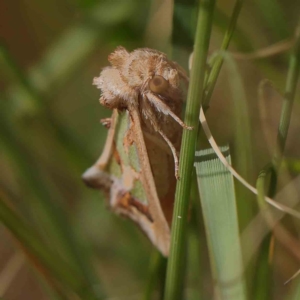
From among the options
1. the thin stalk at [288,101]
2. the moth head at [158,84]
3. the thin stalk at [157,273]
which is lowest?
the thin stalk at [157,273]

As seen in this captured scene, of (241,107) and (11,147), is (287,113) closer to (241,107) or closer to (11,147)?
(241,107)

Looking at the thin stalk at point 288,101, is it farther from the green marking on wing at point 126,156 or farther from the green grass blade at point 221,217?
the green marking on wing at point 126,156

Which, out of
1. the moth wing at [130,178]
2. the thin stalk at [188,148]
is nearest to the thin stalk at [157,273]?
the moth wing at [130,178]

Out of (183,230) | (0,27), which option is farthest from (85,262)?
(0,27)

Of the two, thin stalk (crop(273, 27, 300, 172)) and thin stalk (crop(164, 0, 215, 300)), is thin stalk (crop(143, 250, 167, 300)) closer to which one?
thin stalk (crop(164, 0, 215, 300))

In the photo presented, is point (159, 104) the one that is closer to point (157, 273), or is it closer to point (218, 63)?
point (218, 63)

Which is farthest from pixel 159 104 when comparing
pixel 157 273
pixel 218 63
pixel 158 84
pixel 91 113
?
pixel 91 113
